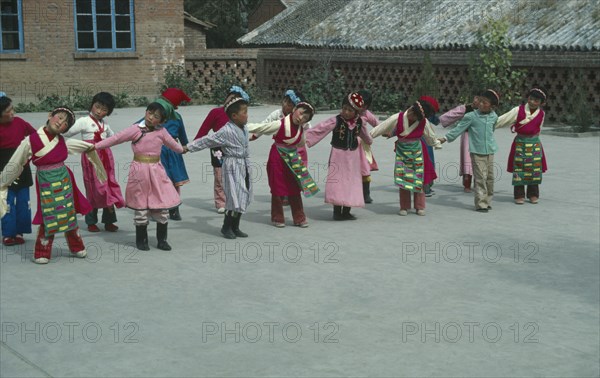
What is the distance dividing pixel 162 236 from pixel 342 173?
233cm

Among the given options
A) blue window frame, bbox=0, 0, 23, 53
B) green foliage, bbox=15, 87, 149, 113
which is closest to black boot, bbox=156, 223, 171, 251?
green foliage, bbox=15, 87, 149, 113

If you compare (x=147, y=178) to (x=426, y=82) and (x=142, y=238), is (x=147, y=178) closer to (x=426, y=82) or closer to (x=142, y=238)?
(x=142, y=238)

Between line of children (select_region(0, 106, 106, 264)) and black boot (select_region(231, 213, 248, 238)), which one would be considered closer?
line of children (select_region(0, 106, 106, 264))

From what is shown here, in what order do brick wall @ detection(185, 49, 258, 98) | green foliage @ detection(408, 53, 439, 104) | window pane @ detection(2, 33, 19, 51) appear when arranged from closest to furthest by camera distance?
green foliage @ detection(408, 53, 439, 104) < window pane @ detection(2, 33, 19, 51) < brick wall @ detection(185, 49, 258, 98)

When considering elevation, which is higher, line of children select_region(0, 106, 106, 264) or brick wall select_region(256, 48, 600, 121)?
brick wall select_region(256, 48, 600, 121)

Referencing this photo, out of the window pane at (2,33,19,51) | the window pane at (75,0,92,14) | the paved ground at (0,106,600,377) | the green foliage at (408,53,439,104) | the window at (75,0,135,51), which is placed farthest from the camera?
the window at (75,0,135,51)

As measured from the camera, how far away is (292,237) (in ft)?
30.8

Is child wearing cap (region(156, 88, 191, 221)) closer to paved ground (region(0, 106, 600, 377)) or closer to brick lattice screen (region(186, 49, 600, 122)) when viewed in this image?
paved ground (region(0, 106, 600, 377))

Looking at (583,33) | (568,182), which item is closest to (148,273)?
(568,182)

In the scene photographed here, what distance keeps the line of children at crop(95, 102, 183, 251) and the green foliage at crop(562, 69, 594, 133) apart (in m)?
12.3

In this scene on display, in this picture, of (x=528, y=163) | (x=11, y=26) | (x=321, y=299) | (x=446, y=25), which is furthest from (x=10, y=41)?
(x=321, y=299)

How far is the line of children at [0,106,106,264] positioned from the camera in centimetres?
805

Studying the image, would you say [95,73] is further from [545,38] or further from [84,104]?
[545,38]

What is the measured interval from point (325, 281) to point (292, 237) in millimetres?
1809
